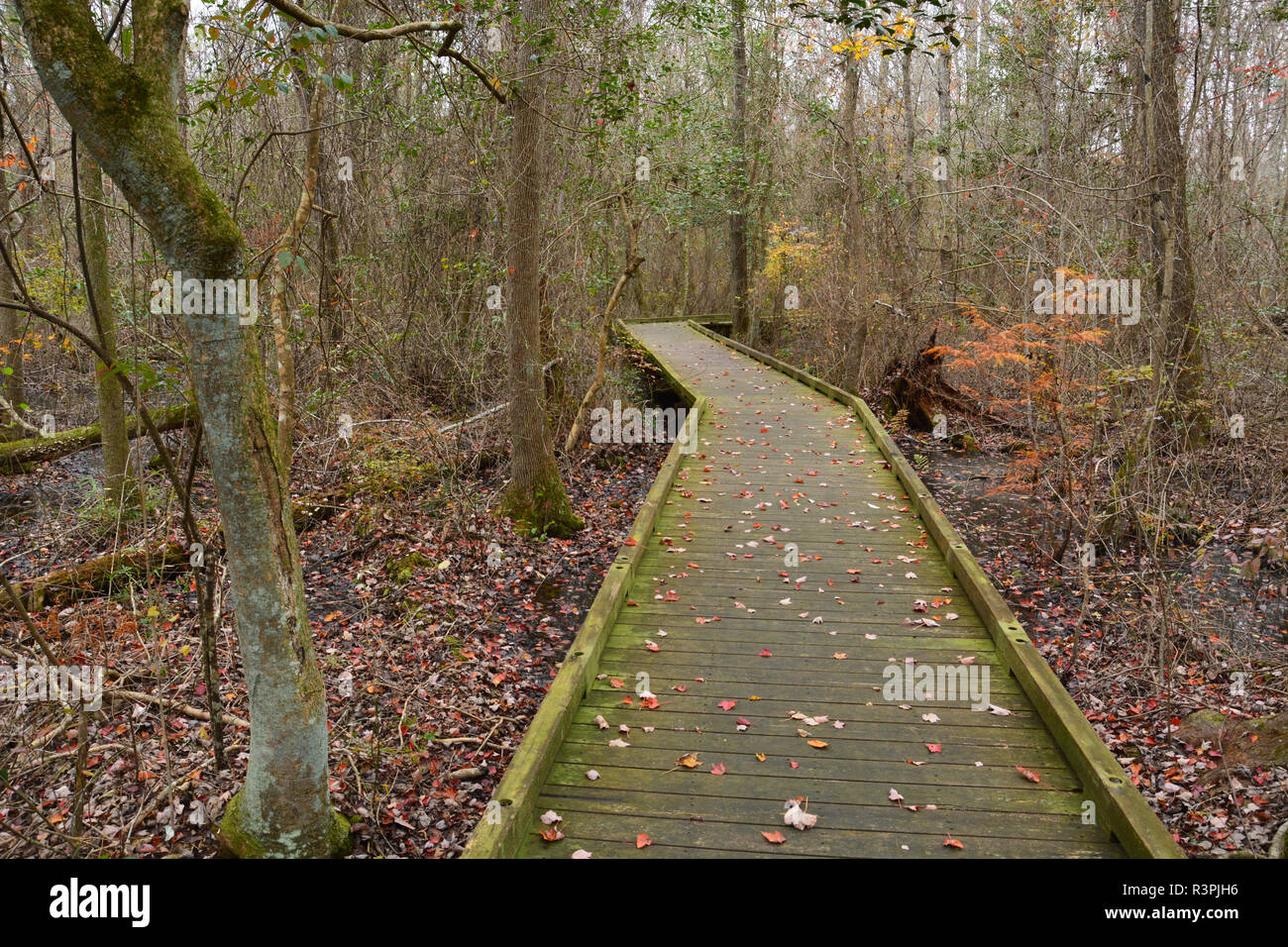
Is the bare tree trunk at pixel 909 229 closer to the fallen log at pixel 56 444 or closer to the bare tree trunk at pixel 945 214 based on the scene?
the bare tree trunk at pixel 945 214

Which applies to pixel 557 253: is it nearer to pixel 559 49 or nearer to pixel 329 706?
pixel 559 49

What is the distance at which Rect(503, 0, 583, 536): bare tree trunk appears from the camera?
27.1 feet

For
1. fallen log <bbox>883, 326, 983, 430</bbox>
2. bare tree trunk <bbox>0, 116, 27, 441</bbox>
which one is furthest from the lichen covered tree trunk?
fallen log <bbox>883, 326, 983, 430</bbox>

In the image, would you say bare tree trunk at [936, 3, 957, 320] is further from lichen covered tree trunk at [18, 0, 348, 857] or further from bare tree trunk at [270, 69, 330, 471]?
lichen covered tree trunk at [18, 0, 348, 857]

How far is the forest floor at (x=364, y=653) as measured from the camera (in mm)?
4586

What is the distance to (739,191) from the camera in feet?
68.1


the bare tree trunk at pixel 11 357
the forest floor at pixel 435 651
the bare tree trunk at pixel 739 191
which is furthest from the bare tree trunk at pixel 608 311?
the bare tree trunk at pixel 11 357

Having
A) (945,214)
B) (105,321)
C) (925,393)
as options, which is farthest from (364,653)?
(945,214)

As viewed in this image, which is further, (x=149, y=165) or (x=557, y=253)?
(x=557, y=253)

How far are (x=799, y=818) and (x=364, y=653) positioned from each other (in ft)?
13.4

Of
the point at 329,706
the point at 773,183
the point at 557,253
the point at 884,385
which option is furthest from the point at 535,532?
the point at 773,183

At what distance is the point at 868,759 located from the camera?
4.40m

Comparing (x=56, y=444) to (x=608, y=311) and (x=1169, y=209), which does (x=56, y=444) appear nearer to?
(x=608, y=311)
